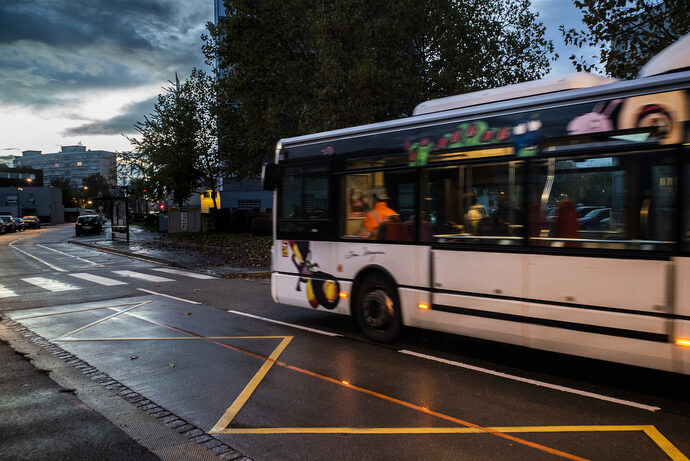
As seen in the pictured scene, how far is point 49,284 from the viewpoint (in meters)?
14.4

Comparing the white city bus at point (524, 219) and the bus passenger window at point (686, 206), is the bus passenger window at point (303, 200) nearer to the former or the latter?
the white city bus at point (524, 219)

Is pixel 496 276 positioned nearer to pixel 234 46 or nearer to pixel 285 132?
pixel 285 132

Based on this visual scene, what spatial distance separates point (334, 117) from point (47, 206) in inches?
4017

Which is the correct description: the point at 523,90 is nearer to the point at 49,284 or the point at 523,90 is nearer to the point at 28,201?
the point at 49,284

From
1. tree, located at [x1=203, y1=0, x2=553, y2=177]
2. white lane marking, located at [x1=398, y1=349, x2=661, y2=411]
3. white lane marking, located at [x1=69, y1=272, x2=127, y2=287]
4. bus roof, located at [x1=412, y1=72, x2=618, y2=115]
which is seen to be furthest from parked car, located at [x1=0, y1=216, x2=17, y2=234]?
white lane marking, located at [x1=398, y1=349, x2=661, y2=411]

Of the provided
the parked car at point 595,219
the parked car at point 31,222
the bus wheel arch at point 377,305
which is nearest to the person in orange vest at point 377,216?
the bus wheel arch at point 377,305

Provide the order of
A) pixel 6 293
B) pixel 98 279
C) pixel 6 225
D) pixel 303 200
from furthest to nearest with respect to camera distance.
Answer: pixel 6 225
pixel 98 279
pixel 6 293
pixel 303 200

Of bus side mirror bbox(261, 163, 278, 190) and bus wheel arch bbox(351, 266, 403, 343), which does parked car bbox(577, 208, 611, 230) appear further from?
bus side mirror bbox(261, 163, 278, 190)

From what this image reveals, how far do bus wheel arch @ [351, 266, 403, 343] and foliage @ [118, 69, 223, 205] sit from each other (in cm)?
3078

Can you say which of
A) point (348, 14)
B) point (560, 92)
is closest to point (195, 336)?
point (560, 92)

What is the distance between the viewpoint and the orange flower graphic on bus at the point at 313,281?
8.18m

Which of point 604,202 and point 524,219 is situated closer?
point 604,202

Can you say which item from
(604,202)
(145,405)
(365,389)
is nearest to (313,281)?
(365,389)

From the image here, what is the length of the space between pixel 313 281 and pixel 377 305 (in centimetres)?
140
